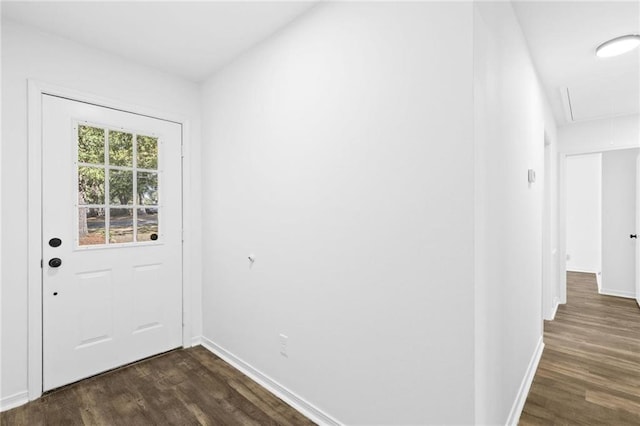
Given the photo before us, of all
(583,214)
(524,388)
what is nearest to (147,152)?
(524,388)

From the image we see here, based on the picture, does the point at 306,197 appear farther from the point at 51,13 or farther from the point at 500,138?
the point at 51,13

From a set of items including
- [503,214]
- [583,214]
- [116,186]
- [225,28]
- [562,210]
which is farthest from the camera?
[583,214]

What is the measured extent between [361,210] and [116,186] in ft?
6.94

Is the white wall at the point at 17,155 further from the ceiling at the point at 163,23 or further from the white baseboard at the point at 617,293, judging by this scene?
the white baseboard at the point at 617,293

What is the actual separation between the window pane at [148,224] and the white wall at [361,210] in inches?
31.9

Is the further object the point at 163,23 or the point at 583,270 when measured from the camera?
the point at 583,270

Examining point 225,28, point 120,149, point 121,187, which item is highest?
point 225,28

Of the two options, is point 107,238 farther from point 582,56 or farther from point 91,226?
point 582,56

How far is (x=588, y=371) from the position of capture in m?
2.50

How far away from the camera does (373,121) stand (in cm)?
162

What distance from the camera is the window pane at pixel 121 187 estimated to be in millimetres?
2547

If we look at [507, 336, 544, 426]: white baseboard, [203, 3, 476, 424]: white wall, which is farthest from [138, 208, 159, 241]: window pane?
[507, 336, 544, 426]: white baseboard

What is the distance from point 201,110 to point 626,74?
391 cm

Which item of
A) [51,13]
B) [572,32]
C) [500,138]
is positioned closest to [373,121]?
[500,138]
